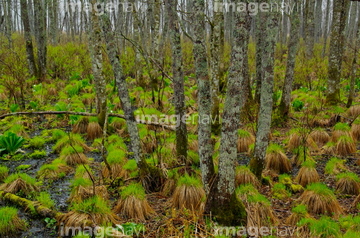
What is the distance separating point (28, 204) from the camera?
4.22 metres

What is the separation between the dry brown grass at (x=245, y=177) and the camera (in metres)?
5.10

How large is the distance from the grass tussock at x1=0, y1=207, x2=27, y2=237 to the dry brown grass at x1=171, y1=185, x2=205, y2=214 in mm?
2134

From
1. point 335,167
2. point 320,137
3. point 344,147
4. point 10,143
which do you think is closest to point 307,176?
point 335,167

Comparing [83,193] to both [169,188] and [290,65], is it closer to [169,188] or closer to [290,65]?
[169,188]

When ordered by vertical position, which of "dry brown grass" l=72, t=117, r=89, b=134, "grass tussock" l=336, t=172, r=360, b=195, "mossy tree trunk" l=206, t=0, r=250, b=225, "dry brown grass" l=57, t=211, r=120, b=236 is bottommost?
"grass tussock" l=336, t=172, r=360, b=195

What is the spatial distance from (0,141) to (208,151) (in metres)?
4.88

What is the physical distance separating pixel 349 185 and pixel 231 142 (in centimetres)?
313

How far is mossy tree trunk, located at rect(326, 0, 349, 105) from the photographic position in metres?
8.73

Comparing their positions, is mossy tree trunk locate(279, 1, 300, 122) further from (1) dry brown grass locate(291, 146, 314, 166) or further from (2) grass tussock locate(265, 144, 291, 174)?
(2) grass tussock locate(265, 144, 291, 174)

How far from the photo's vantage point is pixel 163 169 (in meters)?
5.21

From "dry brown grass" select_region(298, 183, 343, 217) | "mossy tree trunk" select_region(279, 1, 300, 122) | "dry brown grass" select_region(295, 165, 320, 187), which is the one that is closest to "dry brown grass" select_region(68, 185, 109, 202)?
"dry brown grass" select_region(298, 183, 343, 217)

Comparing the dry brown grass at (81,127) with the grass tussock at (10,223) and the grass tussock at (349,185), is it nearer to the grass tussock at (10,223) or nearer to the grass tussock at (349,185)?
the grass tussock at (10,223)

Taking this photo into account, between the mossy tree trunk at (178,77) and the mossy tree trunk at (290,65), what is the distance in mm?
3985

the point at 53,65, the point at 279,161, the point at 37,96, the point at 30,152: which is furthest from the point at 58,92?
the point at 279,161
